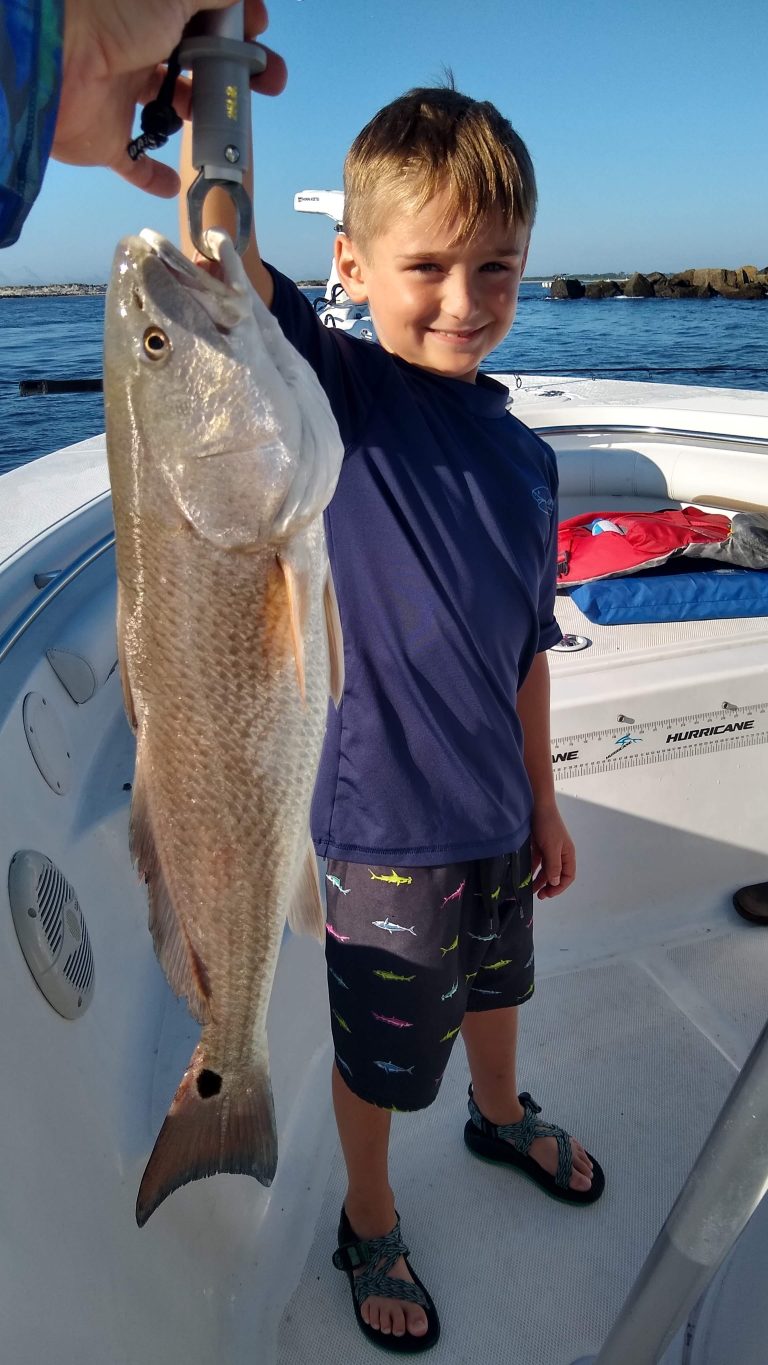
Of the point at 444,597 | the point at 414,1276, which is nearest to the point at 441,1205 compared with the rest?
the point at 414,1276

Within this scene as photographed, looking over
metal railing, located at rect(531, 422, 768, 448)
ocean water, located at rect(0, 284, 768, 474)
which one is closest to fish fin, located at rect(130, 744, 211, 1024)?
metal railing, located at rect(531, 422, 768, 448)

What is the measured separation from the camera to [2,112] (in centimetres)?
71

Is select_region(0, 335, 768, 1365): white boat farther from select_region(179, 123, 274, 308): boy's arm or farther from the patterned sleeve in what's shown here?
the patterned sleeve

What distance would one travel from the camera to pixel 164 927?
1.20 meters

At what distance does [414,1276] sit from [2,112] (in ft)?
7.25

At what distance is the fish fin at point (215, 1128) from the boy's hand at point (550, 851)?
85 centimetres

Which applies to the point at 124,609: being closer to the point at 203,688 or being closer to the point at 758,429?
the point at 203,688

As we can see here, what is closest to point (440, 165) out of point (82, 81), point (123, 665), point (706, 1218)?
point (82, 81)

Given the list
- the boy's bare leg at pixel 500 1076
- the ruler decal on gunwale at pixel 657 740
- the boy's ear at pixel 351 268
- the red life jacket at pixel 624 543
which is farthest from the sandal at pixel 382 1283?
the red life jacket at pixel 624 543

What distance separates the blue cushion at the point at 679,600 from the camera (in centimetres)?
323

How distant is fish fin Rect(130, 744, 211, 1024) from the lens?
1.16 m

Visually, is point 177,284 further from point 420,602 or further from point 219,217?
point 420,602

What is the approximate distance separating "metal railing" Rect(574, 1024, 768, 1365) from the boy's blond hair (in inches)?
51.9

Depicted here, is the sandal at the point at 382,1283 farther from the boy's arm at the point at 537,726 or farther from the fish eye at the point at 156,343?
the fish eye at the point at 156,343
